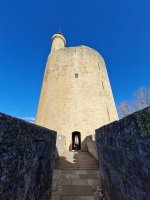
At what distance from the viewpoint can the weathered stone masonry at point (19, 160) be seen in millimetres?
1180

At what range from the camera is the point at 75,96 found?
1292cm

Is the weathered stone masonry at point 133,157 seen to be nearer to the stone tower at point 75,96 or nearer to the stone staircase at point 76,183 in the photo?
the stone staircase at point 76,183

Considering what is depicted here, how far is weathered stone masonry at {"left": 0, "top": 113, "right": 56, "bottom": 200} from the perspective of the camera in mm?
1180

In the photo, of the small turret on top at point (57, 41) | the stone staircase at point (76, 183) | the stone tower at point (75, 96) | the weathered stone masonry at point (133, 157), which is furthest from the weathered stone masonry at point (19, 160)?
the small turret on top at point (57, 41)

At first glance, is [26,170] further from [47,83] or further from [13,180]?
[47,83]

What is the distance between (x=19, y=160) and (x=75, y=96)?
11.5 metres

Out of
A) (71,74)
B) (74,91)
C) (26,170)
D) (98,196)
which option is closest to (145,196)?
(26,170)

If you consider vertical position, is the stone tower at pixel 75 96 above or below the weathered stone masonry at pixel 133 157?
above

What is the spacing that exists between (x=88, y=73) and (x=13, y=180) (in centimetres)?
1382

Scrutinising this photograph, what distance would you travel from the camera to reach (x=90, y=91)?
13.4 metres

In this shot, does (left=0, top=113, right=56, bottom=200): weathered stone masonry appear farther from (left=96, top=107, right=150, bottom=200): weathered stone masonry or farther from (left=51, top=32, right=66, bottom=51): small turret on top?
(left=51, top=32, right=66, bottom=51): small turret on top

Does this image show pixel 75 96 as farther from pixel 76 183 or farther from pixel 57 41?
pixel 57 41

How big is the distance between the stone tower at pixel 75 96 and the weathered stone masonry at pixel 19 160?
32.0 ft

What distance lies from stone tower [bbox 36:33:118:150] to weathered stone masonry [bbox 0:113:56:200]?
32.0ft
